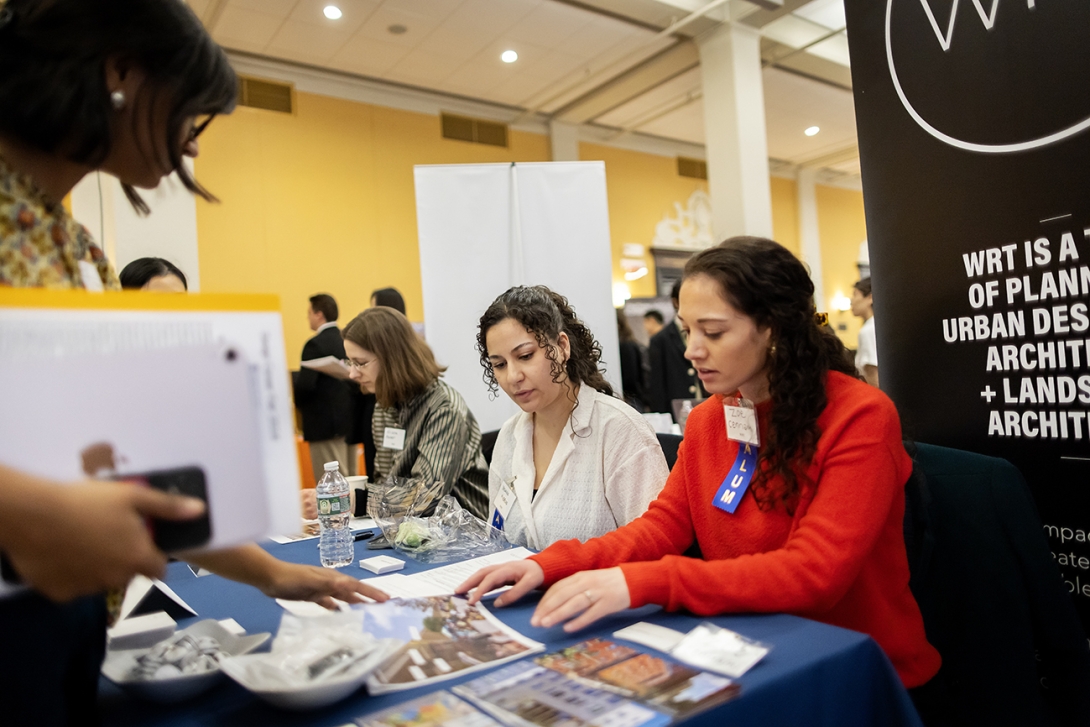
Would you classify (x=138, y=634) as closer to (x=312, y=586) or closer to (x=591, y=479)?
(x=312, y=586)

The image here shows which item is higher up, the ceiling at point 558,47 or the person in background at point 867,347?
the ceiling at point 558,47

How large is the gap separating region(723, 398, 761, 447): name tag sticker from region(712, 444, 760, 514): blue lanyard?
2cm

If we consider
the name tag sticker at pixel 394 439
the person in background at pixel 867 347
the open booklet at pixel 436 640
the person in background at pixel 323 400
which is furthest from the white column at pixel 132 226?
the person in background at pixel 867 347

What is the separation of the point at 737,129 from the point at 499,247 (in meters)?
3.09

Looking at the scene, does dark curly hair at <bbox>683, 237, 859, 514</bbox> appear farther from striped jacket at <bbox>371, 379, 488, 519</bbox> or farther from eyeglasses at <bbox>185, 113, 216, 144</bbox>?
striped jacket at <bbox>371, 379, 488, 519</bbox>

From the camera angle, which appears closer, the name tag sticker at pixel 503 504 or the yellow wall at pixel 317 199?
the name tag sticker at pixel 503 504

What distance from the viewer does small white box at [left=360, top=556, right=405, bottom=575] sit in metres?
1.47

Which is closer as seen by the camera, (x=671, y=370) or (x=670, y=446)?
(x=670, y=446)

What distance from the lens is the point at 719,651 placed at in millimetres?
875

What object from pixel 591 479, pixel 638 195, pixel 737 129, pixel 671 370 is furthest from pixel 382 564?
pixel 638 195

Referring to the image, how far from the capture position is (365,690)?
826 mm

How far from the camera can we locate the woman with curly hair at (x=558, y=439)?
1735 mm

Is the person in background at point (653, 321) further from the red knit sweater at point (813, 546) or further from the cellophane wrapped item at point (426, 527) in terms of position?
the red knit sweater at point (813, 546)

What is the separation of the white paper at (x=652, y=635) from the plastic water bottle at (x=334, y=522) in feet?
2.71
